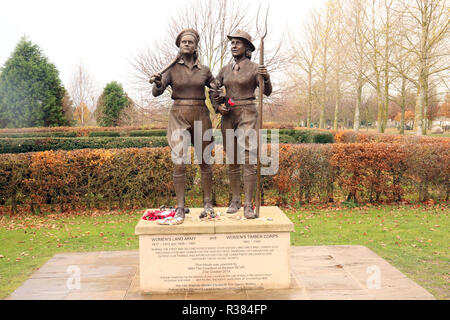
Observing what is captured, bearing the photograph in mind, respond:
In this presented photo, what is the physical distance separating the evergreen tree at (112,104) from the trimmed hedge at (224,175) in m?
21.7

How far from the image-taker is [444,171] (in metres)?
8.81

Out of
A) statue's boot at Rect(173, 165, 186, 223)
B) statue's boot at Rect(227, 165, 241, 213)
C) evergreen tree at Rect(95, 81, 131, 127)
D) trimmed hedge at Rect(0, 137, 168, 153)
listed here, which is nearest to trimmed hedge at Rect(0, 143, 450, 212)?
statue's boot at Rect(227, 165, 241, 213)

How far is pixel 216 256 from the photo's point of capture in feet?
13.1

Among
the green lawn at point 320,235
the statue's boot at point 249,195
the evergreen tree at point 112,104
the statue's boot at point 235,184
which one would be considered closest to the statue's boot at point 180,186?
the statue's boot at point 235,184

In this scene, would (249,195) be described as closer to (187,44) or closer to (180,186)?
(180,186)

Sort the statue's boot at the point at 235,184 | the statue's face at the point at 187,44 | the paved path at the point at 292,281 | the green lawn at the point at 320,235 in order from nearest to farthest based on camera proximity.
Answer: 1. the paved path at the point at 292,281
2. the statue's face at the point at 187,44
3. the statue's boot at the point at 235,184
4. the green lawn at the point at 320,235

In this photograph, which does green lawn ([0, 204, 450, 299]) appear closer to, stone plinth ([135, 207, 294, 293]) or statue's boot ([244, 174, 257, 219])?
stone plinth ([135, 207, 294, 293])

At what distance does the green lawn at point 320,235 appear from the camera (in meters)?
4.95

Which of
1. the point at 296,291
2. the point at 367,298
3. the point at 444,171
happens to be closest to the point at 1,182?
the point at 296,291

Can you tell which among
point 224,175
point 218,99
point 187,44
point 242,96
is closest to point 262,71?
point 242,96

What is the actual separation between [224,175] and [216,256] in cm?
457

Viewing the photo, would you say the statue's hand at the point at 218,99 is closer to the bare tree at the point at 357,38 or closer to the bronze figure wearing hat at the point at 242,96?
the bronze figure wearing hat at the point at 242,96
